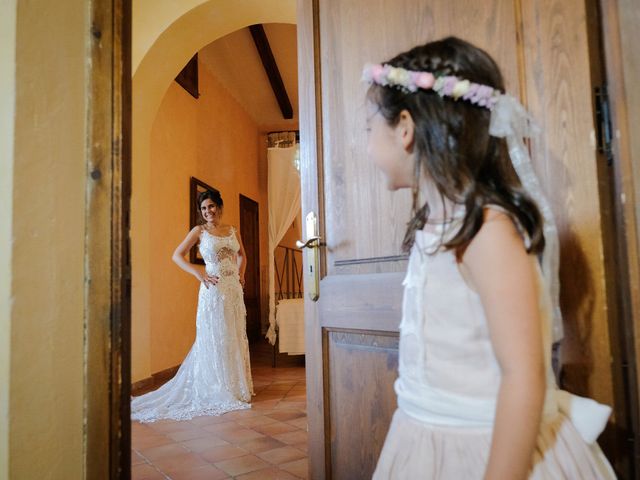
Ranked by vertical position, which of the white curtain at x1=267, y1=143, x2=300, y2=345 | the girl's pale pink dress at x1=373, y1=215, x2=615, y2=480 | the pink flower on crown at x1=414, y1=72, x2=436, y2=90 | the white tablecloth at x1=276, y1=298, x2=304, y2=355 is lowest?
the white tablecloth at x1=276, y1=298, x2=304, y2=355

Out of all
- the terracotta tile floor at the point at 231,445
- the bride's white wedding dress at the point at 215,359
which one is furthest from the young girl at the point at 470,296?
the bride's white wedding dress at the point at 215,359

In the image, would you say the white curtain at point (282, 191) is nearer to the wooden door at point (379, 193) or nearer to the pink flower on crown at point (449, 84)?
the wooden door at point (379, 193)

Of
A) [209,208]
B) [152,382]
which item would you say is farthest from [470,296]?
[152,382]

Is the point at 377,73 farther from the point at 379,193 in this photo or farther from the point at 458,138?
the point at 379,193

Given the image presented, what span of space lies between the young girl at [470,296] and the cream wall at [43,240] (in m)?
0.69

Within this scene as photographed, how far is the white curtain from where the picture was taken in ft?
22.5

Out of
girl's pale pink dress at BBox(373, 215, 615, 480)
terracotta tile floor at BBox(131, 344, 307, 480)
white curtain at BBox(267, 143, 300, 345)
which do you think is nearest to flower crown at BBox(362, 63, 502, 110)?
girl's pale pink dress at BBox(373, 215, 615, 480)

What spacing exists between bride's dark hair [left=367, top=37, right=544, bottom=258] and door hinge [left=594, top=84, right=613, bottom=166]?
230mm

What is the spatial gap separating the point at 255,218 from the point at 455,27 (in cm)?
710

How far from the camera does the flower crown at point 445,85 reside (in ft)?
2.70

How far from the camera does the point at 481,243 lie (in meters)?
0.74

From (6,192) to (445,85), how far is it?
0.89m

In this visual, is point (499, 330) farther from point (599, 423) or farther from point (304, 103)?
point (304, 103)

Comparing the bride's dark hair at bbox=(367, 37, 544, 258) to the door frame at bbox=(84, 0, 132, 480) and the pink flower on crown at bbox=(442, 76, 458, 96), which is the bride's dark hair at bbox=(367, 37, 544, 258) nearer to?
the pink flower on crown at bbox=(442, 76, 458, 96)
